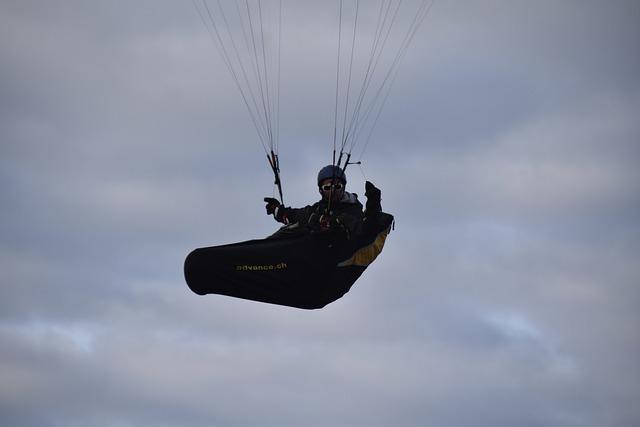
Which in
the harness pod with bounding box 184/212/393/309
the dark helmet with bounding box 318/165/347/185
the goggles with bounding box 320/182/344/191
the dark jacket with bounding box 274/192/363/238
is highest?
the dark helmet with bounding box 318/165/347/185

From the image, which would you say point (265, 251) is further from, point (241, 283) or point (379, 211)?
point (379, 211)

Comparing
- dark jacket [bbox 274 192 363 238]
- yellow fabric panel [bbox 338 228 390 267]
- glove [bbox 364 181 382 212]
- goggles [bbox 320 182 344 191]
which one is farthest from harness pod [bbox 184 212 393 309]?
goggles [bbox 320 182 344 191]

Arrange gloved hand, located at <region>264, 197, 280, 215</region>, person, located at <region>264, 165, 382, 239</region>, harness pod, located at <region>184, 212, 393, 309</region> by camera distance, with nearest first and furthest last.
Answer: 1. person, located at <region>264, 165, 382, 239</region>
2. harness pod, located at <region>184, 212, 393, 309</region>
3. gloved hand, located at <region>264, 197, 280, 215</region>

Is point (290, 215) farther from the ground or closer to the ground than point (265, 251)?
farther from the ground

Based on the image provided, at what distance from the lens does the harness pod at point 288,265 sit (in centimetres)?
1143

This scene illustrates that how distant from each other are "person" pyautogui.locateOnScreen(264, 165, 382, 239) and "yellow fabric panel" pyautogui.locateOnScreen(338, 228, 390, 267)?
36 cm

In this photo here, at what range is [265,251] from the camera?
38.2ft

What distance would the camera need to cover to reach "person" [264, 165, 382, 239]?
11180mm

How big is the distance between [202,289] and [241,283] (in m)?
0.61

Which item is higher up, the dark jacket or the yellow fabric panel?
the dark jacket

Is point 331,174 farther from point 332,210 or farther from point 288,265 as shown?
point 288,265

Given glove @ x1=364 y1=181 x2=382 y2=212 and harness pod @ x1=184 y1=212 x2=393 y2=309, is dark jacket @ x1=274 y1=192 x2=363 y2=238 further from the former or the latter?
glove @ x1=364 y1=181 x2=382 y2=212

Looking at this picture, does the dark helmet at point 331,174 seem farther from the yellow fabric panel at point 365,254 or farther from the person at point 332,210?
the yellow fabric panel at point 365,254

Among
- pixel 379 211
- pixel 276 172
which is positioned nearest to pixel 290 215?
pixel 276 172
